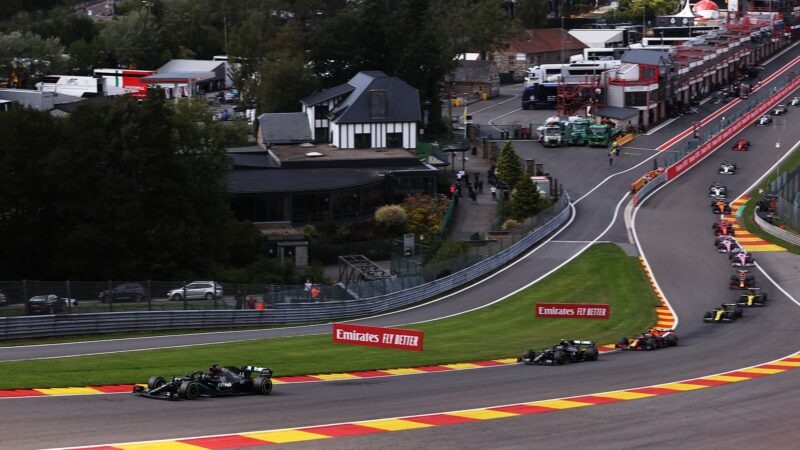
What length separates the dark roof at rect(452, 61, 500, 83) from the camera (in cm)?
13975

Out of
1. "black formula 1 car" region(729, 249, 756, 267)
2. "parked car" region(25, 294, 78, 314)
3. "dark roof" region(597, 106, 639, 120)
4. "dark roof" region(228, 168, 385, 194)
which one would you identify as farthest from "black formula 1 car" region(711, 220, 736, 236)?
"parked car" region(25, 294, 78, 314)

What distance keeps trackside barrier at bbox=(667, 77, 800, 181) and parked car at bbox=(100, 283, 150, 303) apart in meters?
56.6

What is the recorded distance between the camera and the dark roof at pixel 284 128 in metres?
99.1

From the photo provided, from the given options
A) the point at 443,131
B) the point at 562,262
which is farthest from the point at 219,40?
the point at 562,262

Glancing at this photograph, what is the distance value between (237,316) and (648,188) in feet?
156

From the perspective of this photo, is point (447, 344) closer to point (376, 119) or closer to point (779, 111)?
point (376, 119)

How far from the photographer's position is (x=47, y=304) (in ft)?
144

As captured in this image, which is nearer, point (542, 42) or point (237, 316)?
point (237, 316)

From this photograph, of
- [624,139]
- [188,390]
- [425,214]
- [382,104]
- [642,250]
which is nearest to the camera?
[188,390]

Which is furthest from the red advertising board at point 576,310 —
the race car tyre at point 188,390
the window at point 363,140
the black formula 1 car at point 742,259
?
the window at point 363,140

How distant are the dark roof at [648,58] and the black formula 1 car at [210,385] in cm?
9377

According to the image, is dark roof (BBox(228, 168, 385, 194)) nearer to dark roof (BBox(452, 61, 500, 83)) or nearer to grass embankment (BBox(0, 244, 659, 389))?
grass embankment (BBox(0, 244, 659, 389))

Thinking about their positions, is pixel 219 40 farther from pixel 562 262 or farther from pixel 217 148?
pixel 562 262

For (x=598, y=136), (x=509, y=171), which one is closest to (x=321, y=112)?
(x=509, y=171)
